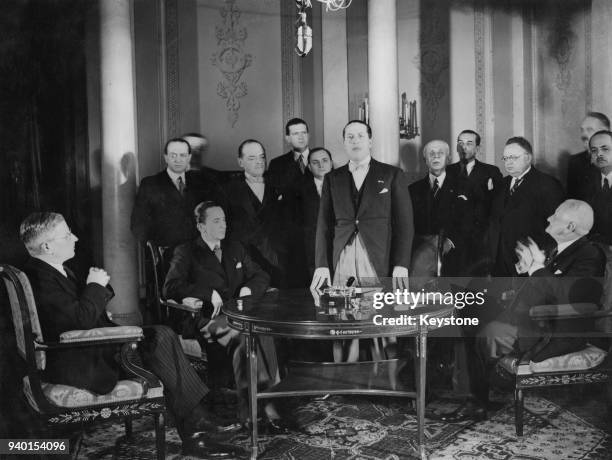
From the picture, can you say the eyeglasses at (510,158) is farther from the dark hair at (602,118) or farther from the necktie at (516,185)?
the dark hair at (602,118)

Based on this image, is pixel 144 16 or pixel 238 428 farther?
pixel 144 16

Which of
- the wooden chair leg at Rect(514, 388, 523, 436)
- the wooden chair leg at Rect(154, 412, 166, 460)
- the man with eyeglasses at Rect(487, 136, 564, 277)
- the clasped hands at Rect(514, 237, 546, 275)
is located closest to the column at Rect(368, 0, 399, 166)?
the man with eyeglasses at Rect(487, 136, 564, 277)

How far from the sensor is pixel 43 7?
8.59ft

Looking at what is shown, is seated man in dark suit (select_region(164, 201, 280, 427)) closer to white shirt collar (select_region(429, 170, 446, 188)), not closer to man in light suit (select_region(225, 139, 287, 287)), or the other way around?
man in light suit (select_region(225, 139, 287, 287))

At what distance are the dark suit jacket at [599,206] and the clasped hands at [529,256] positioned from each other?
0.83ft

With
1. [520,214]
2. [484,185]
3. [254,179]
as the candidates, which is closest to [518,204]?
[520,214]

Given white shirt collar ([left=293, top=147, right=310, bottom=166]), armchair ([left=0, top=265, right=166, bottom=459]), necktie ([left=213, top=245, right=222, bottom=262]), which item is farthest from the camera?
white shirt collar ([left=293, top=147, right=310, bottom=166])

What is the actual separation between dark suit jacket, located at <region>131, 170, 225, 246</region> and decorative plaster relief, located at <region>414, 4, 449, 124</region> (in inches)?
58.9

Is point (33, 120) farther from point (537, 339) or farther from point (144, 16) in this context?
point (537, 339)

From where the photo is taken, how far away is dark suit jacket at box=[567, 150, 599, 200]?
286 centimetres

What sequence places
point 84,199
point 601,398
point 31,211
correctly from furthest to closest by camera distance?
point 84,199 < point 601,398 < point 31,211

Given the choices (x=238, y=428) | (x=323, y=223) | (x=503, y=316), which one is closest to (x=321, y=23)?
(x=323, y=223)

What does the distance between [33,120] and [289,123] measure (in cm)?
141

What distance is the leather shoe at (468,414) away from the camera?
2.61 metres
